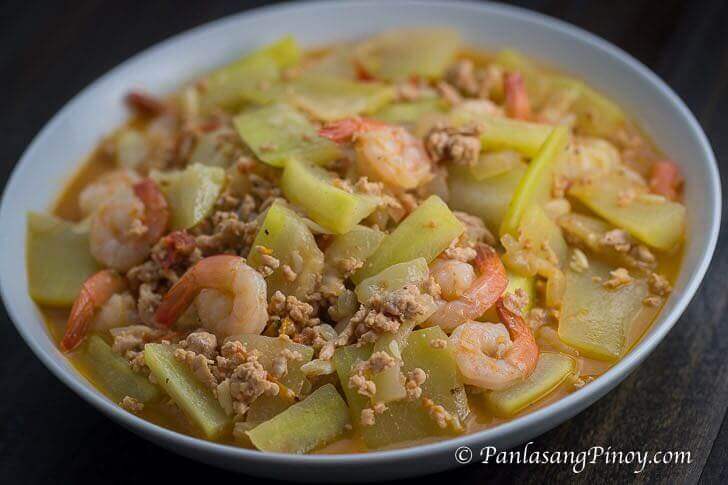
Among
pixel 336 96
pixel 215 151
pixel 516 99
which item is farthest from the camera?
pixel 336 96

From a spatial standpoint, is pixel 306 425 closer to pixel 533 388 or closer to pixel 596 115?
pixel 533 388

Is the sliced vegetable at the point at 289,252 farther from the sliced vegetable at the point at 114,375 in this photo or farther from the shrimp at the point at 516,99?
the shrimp at the point at 516,99

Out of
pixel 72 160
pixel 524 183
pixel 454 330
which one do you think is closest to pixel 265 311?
pixel 454 330

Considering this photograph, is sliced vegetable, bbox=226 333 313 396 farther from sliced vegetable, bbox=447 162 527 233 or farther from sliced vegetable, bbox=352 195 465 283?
sliced vegetable, bbox=447 162 527 233

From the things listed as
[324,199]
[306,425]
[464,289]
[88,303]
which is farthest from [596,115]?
[88,303]

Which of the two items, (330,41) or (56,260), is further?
(330,41)

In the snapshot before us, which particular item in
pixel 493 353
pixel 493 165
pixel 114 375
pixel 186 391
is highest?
pixel 493 165

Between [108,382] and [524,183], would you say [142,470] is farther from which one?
[524,183]

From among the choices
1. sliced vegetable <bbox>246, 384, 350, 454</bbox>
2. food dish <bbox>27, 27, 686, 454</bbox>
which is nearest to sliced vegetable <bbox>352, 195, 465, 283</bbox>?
food dish <bbox>27, 27, 686, 454</bbox>
